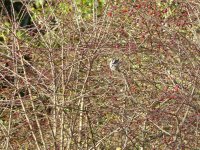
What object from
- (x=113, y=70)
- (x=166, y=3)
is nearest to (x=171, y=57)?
(x=113, y=70)

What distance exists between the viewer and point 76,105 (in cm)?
459

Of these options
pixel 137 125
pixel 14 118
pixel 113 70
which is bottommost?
pixel 14 118

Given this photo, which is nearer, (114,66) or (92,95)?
(92,95)

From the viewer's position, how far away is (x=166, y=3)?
8.95 metres

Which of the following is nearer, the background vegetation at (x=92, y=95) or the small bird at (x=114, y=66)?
the background vegetation at (x=92, y=95)

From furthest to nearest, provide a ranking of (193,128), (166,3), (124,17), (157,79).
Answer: (166,3) → (124,17) → (157,79) → (193,128)

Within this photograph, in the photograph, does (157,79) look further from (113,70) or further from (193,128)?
(193,128)

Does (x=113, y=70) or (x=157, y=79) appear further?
(x=157, y=79)

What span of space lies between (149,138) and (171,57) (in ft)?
4.12

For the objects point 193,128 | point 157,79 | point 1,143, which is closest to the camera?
point 193,128

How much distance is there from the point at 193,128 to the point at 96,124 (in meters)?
1.08

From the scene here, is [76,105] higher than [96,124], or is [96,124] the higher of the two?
[76,105]

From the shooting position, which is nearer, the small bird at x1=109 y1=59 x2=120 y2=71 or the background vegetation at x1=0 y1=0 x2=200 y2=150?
A: the background vegetation at x1=0 y1=0 x2=200 y2=150

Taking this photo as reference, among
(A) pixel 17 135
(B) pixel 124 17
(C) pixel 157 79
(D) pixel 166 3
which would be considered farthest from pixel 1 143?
(D) pixel 166 3
